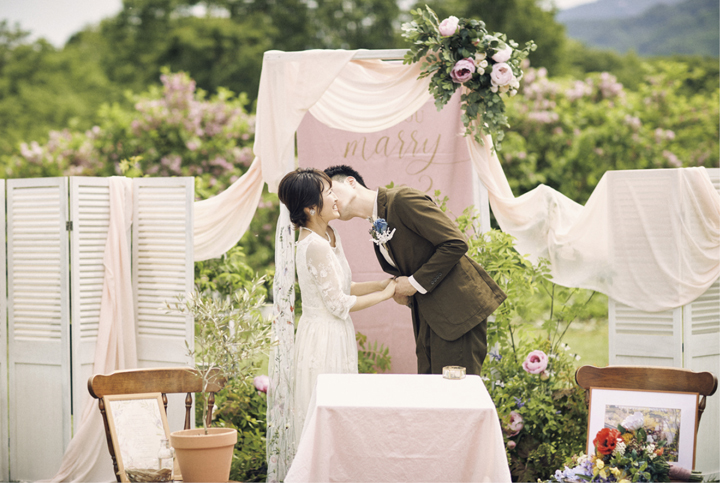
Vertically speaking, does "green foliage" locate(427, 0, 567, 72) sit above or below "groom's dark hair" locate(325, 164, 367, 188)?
above

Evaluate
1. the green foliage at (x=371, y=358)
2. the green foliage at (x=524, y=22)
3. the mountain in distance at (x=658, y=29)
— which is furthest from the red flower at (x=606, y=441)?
the mountain in distance at (x=658, y=29)

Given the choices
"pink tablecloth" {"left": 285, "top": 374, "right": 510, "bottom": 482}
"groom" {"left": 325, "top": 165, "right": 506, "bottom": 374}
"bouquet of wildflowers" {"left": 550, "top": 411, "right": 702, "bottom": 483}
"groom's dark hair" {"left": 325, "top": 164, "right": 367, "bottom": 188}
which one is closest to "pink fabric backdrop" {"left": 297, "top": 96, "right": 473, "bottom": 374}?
"groom's dark hair" {"left": 325, "top": 164, "right": 367, "bottom": 188}

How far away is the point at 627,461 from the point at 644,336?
1.40 m

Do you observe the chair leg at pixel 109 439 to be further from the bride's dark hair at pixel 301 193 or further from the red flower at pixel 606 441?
the red flower at pixel 606 441

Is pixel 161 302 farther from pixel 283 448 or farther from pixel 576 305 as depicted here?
pixel 576 305

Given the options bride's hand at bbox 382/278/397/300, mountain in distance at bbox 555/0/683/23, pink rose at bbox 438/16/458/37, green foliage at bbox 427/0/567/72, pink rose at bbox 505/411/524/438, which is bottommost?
pink rose at bbox 505/411/524/438

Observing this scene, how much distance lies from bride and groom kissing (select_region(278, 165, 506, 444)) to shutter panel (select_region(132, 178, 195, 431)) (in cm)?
98

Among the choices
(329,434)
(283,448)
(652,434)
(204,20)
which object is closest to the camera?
(329,434)

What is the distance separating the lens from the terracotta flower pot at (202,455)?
312cm

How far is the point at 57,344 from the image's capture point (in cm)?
441

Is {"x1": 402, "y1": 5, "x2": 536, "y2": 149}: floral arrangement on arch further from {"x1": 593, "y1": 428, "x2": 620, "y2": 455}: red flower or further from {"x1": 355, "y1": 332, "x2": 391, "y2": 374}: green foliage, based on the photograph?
{"x1": 593, "y1": 428, "x2": 620, "y2": 455}: red flower

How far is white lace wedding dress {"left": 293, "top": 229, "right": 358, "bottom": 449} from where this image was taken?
144 inches

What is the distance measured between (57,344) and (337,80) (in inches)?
97.5

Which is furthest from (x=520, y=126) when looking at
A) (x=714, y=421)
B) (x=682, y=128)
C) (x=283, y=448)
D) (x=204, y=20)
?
(x=204, y=20)
